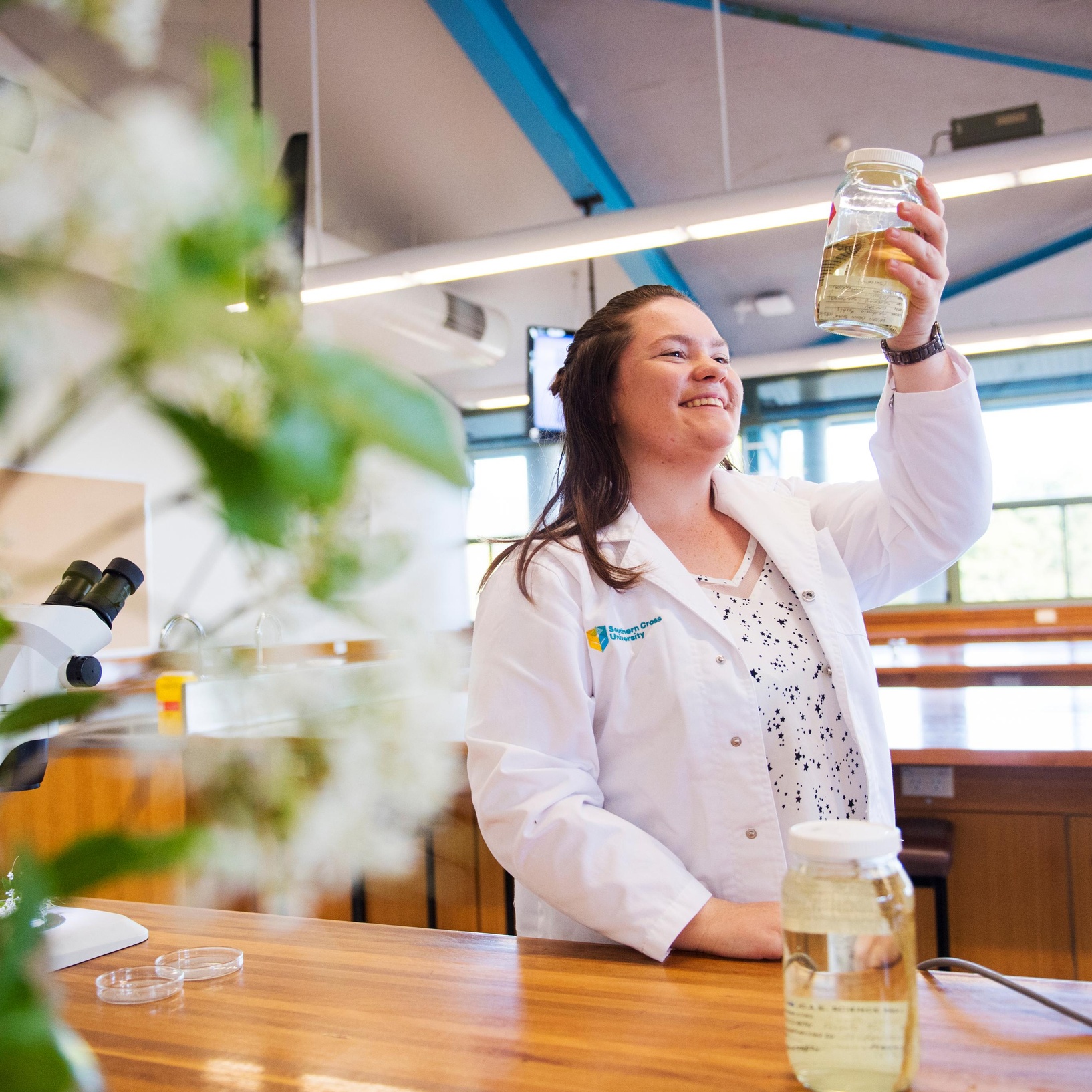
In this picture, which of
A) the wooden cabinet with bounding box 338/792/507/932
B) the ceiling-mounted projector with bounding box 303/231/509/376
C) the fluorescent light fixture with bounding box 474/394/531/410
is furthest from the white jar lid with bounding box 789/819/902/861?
the fluorescent light fixture with bounding box 474/394/531/410

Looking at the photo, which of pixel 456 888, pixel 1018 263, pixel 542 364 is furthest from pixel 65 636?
pixel 1018 263

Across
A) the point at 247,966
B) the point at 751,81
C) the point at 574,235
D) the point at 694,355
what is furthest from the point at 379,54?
the point at 247,966

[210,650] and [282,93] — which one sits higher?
[282,93]

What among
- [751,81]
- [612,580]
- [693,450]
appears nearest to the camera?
[612,580]

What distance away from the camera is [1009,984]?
0.83 m

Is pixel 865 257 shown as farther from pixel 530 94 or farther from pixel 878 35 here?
pixel 878 35

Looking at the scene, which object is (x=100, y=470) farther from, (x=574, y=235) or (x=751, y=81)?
(x=751, y=81)

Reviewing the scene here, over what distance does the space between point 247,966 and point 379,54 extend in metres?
5.31

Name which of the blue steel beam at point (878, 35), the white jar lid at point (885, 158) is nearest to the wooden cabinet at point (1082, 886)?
the white jar lid at point (885, 158)

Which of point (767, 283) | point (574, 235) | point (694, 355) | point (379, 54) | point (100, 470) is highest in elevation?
point (379, 54)

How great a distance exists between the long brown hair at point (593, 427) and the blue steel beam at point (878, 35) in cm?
361

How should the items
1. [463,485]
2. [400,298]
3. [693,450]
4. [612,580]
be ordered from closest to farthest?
[463,485]
[612,580]
[693,450]
[400,298]

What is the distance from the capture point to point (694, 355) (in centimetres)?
141

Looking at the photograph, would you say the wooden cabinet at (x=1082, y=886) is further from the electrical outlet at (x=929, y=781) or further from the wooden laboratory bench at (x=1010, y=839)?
the electrical outlet at (x=929, y=781)
